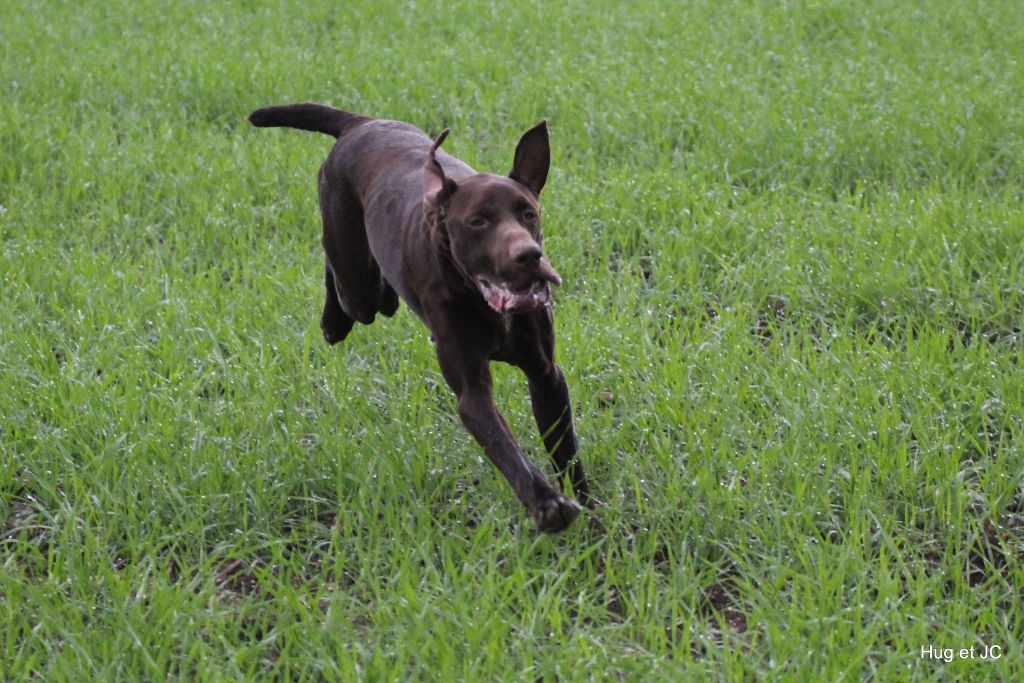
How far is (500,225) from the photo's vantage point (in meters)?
3.54

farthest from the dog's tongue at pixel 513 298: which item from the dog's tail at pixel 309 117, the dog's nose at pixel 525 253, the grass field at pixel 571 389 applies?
the dog's tail at pixel 309 117

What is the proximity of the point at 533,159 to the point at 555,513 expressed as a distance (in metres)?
0.95

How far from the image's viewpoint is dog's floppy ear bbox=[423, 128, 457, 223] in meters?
3.74

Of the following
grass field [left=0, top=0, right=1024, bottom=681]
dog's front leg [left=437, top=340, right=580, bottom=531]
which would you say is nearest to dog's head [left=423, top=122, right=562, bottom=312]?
dog's front leg [left=437, top=340, right=580, bottom=531]

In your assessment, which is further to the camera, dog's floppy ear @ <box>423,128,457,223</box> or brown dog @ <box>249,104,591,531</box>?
dog's floppy ear @ <box>423,128,457,223</box>

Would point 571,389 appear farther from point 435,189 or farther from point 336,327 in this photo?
point 435,189

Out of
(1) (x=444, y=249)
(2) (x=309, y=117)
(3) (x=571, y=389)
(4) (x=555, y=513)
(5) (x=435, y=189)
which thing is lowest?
(3) (x=571, y=389)

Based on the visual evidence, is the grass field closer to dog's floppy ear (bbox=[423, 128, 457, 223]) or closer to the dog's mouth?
the dog's mouth

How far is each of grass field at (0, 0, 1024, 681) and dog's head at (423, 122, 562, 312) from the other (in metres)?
0.76

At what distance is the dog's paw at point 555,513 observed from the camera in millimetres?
3586

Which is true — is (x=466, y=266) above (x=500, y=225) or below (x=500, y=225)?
below

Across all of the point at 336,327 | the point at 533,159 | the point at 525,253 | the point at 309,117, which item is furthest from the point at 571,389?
the point at 525,253

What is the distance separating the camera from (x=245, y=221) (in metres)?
6.76

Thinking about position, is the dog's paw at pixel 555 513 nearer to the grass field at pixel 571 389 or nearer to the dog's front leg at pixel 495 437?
the dog's front leg at pixel 495 437
